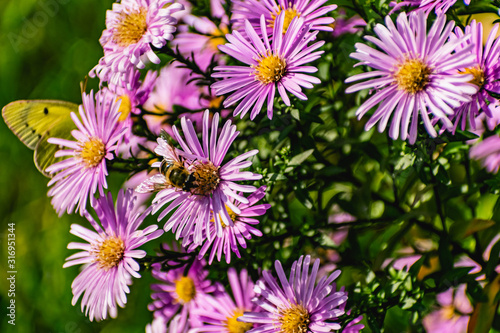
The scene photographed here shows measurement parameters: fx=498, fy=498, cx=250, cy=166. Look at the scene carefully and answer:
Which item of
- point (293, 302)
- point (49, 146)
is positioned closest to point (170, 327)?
point (293, 302)

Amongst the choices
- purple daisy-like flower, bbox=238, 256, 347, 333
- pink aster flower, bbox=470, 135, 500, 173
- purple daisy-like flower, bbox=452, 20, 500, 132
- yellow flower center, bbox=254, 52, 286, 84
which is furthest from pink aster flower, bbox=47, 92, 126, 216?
pink aster flower, bbox=470, 135, 500, 173

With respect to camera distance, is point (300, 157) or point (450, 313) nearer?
point (300, 157)

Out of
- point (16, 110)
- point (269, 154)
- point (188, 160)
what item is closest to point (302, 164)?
point (269, 154)

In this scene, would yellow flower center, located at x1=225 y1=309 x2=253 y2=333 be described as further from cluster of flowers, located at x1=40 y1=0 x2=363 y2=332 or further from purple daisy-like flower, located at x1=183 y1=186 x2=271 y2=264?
purple daisy-like flower, located at x1=183 y1=186 x2=271 y2=264

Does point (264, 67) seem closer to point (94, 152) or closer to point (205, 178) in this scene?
point (205, 178)

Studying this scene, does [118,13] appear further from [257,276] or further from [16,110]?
[257,276]
